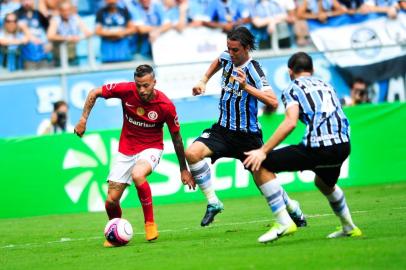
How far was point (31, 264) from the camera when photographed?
10.0 meters

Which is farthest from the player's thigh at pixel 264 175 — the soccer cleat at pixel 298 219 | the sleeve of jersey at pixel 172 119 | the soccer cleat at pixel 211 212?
the soccer cleat at pixel 211 212

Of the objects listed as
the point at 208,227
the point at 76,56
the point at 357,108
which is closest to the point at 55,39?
the point at 76,56

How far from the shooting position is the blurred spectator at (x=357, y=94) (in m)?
21.1

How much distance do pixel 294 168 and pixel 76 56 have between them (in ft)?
37.1

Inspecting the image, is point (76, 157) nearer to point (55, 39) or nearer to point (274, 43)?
point (55, 39)

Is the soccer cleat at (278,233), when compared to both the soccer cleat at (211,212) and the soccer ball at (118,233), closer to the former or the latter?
the soccer ball at (118,233)

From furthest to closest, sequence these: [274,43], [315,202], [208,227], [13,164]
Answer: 1. [274,43]
2. [13,164]
3. [315,202]
4. [208,227]

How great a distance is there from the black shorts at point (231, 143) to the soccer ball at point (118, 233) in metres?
1.62

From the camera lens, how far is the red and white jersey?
1181 centimetres

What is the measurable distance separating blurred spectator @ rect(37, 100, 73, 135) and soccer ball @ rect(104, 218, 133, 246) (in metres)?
8.02

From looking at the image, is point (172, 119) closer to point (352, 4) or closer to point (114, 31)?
point (114, 31)

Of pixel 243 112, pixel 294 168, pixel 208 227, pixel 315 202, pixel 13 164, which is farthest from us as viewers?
pixel 13 164

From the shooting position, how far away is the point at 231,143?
1229 centimetres

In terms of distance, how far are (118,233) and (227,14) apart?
10854mm
